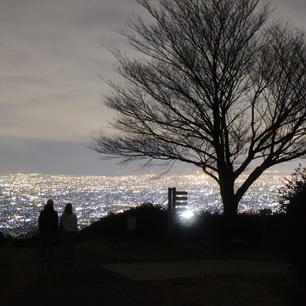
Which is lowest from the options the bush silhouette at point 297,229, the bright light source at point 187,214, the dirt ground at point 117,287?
the dirt ground at point 117,287

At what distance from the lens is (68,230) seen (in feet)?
49.3

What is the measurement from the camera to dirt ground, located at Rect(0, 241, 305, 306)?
28.7ft

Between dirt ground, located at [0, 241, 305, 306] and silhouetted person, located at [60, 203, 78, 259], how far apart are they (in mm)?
341

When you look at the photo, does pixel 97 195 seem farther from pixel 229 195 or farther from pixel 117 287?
pixel 117 287

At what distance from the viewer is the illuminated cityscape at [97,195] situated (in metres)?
24.9

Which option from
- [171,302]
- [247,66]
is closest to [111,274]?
[171,302]

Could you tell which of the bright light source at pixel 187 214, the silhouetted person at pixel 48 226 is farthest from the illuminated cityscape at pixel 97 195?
the silhouetted person at pixel 48 226

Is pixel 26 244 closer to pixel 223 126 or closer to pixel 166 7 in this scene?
pixel 223 126

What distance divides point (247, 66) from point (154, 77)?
11.0 feet

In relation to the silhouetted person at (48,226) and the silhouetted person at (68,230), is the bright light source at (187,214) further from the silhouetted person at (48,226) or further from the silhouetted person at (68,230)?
the silhouetted person at (68,230)

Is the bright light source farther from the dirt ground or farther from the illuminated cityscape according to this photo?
the dirt ground

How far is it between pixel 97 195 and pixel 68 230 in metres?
39.0

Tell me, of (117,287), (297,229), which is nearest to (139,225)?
(117,287)

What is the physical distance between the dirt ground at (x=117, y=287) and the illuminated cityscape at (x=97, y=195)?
5.35 m
